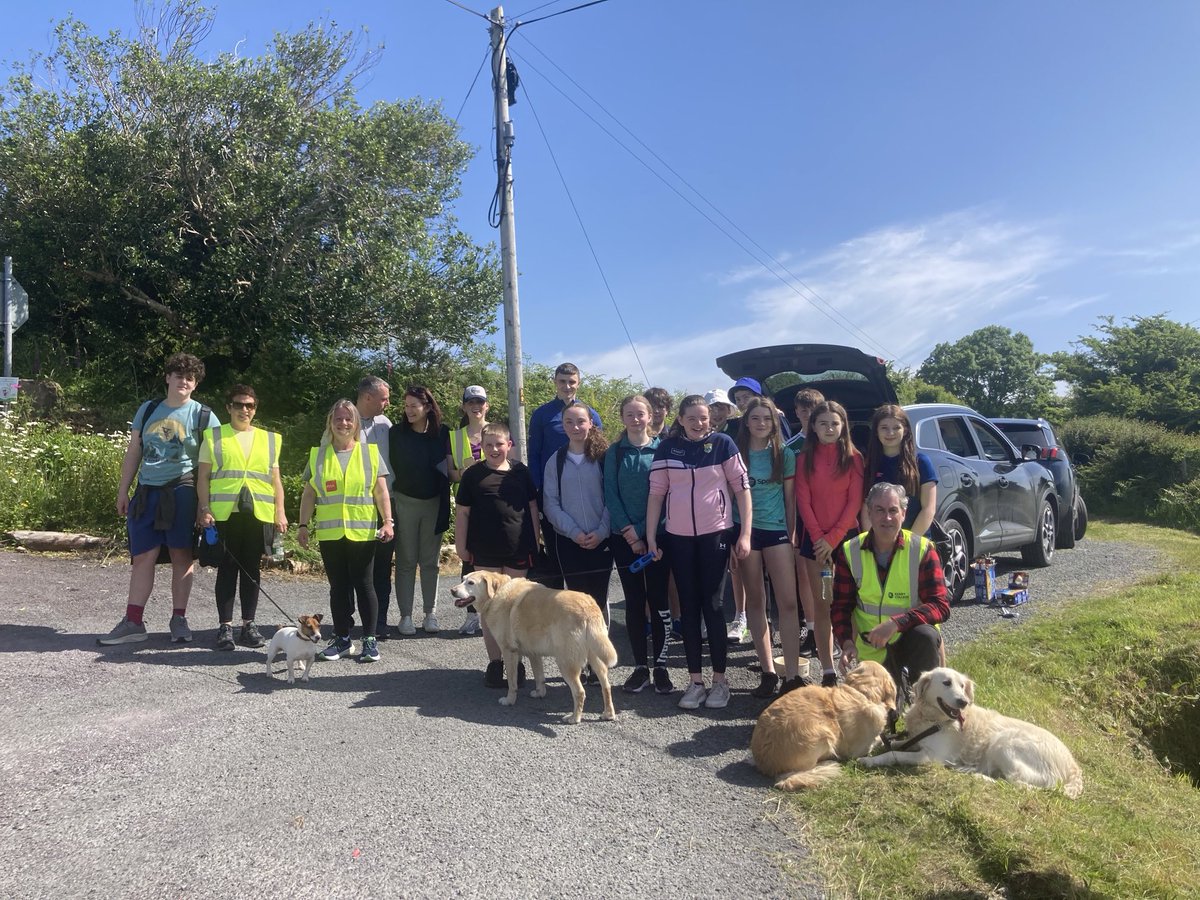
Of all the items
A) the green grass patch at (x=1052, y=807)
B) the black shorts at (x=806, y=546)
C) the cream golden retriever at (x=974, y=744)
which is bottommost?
the green grass patch at (x=1052, y=807)

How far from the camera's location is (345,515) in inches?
215

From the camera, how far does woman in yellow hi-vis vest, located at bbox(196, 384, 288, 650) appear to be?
5559 millimetres

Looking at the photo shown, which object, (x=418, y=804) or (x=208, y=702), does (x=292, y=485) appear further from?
(x=418, y=804)

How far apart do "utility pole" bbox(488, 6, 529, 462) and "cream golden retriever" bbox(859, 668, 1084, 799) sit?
629cm

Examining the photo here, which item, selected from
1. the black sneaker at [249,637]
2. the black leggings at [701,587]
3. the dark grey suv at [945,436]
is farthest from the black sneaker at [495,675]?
the dark grey suv at [945,436]

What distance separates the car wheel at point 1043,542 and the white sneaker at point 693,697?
6364 mm

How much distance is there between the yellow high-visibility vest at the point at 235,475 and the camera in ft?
18.2

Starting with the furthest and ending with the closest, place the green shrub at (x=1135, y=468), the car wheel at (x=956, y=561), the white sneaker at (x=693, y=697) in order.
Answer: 1. the green shrub at (x=1135, y=468)
2. the car wheel at (x=956, y=561)
3. the white sneaker at (x=693, y=697)

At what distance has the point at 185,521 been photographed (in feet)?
18.6

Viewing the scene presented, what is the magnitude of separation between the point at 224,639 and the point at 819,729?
4.12m

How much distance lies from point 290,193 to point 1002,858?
1304 cm

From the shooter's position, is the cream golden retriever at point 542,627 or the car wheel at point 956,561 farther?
the car wheel at point 956,561

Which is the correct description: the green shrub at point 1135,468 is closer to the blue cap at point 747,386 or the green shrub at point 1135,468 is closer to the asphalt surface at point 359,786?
the blue cap at point 747,386

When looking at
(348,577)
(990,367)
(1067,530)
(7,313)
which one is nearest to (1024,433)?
(1067,530)
